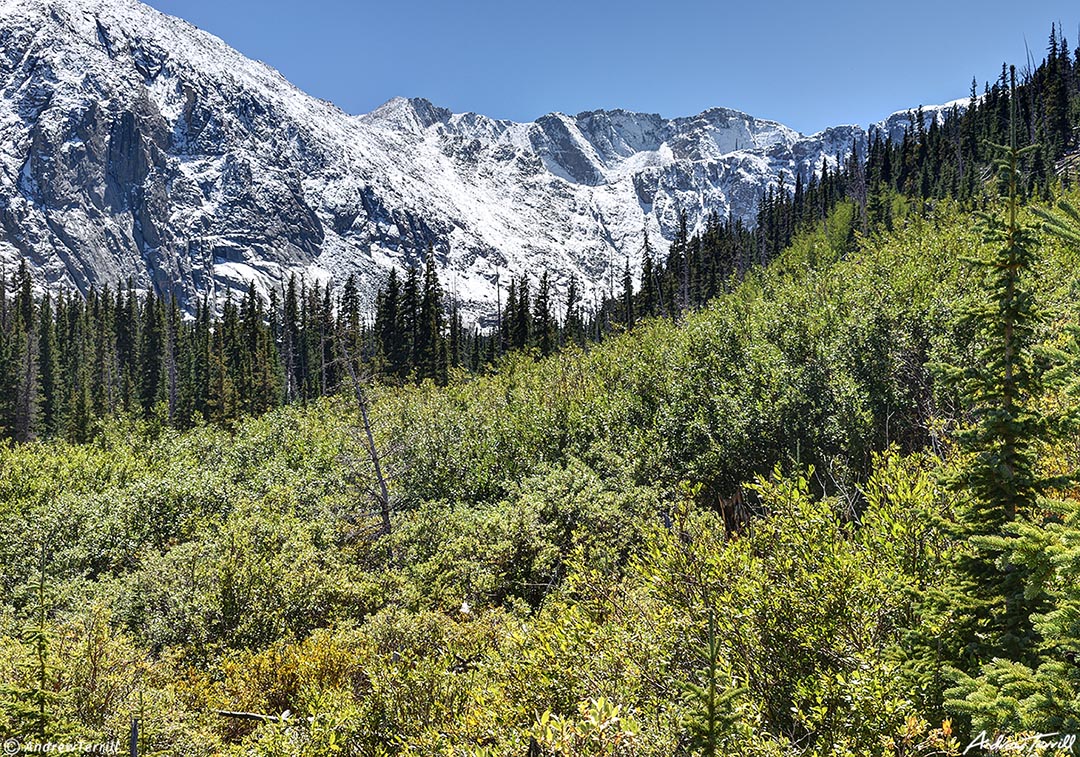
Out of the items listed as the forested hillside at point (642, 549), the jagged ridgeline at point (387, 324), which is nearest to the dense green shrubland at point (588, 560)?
the forested hillside at point (642, 549)

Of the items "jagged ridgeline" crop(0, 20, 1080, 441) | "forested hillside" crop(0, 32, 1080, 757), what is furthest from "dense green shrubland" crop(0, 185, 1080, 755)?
"jagged ridgeline" crop(0, 20, 1080, 441)

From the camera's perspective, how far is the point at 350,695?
7.67m

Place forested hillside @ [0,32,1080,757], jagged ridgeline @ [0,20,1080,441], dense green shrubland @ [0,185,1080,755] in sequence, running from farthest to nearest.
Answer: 1. jagged ridgeline @ [0,20,1080,441]
2. dense green shrubland @ [0,185,1080,755]
3. forested hillside @ [0,32,1080,757]

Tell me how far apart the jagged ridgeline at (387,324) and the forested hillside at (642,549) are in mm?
27580

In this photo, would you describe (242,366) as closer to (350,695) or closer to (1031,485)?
(350,695)

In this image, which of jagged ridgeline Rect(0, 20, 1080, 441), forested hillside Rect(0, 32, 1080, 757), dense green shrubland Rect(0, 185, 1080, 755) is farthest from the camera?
jagged ridgeline Rect(0, 20, 1080, 441)

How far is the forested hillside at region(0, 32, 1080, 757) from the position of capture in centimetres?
476

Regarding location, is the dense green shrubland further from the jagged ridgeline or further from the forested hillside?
the jagged ridgeline

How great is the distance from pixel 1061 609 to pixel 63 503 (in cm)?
2530

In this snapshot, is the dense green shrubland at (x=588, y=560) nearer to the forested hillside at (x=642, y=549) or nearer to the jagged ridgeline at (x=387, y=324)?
the forested hillside at (x=642, y=549)

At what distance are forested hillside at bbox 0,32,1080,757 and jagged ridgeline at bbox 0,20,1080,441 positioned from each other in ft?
90.5

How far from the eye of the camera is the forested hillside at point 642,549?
15.6ft

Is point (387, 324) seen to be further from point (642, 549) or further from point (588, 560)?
point (642, 549)

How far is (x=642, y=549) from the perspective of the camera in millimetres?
10906
